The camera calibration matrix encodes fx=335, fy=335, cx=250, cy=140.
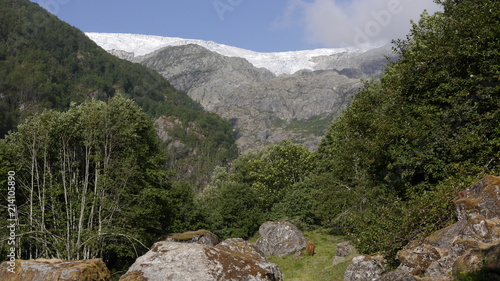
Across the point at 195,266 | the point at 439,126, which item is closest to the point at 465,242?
the point at 195,266

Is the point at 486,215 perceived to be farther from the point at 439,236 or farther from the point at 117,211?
the point at 117,211

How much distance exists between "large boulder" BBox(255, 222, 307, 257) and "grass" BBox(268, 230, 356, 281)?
4.01 feet

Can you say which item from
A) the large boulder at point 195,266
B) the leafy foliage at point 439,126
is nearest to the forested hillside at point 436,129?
the leafy foliage at point 439,126

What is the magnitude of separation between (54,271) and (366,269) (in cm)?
1540

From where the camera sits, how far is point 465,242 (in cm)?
1062

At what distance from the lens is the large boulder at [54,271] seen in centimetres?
1330

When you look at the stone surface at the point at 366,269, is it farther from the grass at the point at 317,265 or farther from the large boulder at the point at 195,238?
the large boulder at the point at 195,238

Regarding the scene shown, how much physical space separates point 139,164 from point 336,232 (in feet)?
99.2

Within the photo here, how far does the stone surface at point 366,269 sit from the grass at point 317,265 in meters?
3.41

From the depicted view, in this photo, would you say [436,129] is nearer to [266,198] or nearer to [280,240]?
[280,240]

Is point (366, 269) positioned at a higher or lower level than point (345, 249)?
higher

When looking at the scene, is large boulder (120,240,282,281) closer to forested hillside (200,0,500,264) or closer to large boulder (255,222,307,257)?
forested hillside (200,0,500,264)

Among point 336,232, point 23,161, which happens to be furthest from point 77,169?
point 336,232

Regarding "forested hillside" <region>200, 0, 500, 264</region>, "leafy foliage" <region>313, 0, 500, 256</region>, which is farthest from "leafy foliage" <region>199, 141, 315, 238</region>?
"leafy foliage" <region>313, 0, 500, 256</region>
